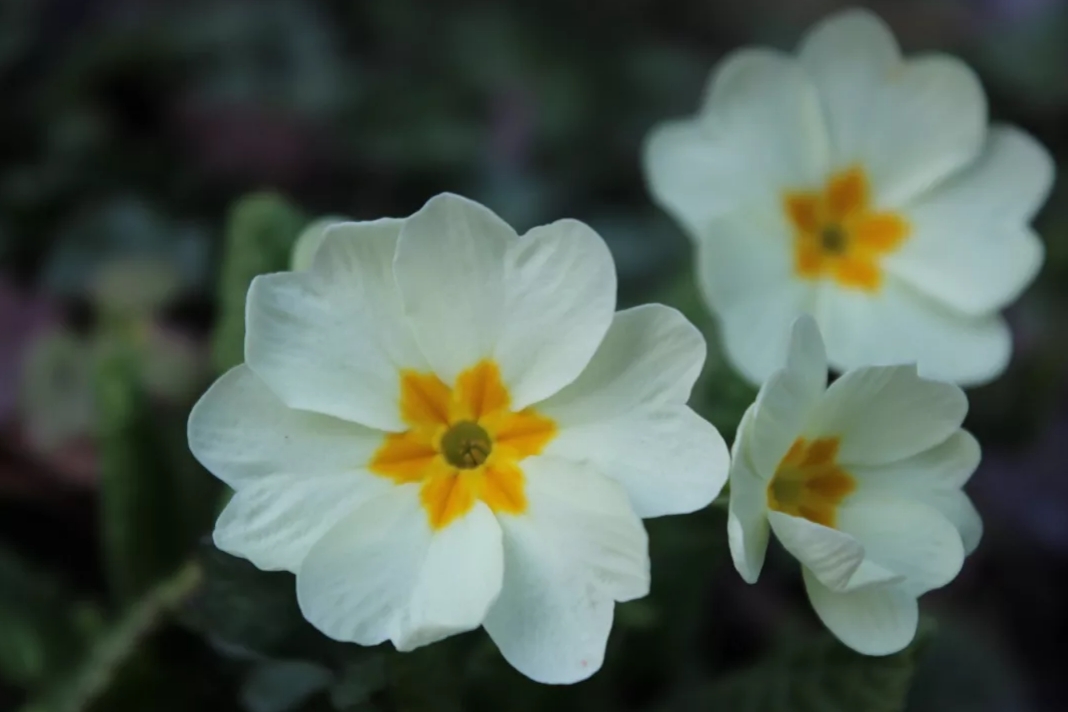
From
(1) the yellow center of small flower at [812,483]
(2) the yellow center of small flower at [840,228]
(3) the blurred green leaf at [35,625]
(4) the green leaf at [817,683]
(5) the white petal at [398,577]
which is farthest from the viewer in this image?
(3) the blurred green leaf at [35,625]

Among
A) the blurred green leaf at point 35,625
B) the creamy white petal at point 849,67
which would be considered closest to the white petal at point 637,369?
the creamy white petal at point 849,67

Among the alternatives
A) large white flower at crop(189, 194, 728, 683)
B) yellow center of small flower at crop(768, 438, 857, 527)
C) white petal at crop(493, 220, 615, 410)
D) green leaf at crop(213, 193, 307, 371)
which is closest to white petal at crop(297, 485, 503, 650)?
large white flower at crop(189, 194, 728, 683)

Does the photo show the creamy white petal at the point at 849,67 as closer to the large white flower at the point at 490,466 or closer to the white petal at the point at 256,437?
the large white flower at the point at 490,466

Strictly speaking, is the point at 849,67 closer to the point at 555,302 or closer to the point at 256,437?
the point at 555,302

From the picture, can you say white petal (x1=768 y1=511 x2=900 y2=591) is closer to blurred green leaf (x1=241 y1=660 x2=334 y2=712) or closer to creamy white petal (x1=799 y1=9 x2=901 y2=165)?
blurred green leaf (x1=241 y1=660 x2=334 y2=712)

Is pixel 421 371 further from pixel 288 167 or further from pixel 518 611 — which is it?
pixel 288 167

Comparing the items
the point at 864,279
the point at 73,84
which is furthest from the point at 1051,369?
the point at 73,84

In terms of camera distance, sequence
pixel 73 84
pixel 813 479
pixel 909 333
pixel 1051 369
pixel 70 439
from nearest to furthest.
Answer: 1. pixel 813 479
2. pixel 909 333
3. pixel 70 439
4. pixel 1051 369
5. pixel 73 84

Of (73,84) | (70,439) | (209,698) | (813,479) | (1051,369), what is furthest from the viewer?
(73,84)
